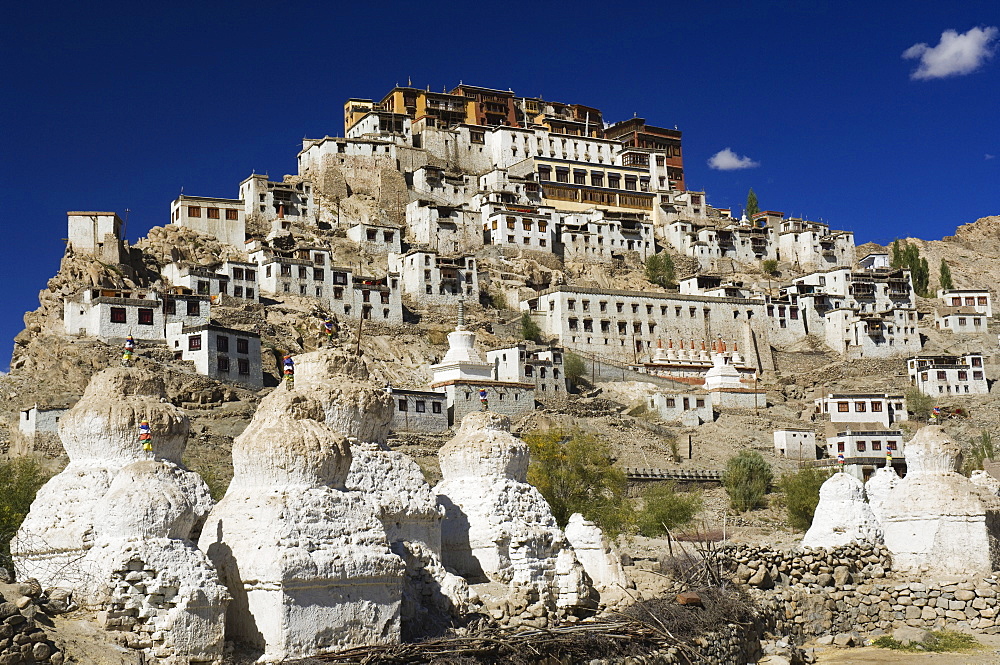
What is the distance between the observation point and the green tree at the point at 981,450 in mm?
58266

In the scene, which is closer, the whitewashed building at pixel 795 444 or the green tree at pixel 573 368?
the whitewashed building at pixel 795 444

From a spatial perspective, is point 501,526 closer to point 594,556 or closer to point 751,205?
point 594,556

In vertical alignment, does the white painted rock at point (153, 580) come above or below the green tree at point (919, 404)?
below

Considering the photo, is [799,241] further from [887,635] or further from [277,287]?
[887,635]

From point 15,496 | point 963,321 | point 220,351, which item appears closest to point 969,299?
point 963,321

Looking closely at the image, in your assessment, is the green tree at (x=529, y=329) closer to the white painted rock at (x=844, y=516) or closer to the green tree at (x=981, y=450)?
the green tree at (x=981, y=450)

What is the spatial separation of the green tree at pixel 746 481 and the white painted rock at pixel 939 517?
1259 inches

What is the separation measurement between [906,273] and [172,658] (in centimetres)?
8840

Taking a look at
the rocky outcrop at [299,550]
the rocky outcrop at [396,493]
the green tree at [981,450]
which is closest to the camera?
the rocky outcrop at [299,550]

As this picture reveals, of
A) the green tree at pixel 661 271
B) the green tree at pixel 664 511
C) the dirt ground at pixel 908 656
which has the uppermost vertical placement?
the green tree at pixel 661 271

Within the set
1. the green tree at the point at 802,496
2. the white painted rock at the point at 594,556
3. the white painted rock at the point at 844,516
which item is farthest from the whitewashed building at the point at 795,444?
the white painted rock at the point at 594,556

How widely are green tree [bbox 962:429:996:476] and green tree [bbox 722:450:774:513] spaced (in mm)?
9932

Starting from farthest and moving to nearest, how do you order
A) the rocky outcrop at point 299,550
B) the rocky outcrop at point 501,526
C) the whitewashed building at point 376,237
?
the whitewashed building at point 376,237, the rocky outcrop at point 501,526, the rocky outcrop at point 299,550

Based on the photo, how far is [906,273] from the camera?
92.9 metres
